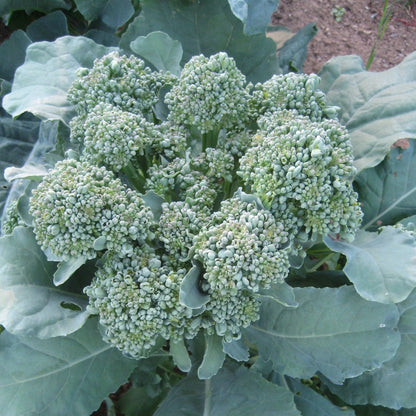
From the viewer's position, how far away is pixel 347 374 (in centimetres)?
132

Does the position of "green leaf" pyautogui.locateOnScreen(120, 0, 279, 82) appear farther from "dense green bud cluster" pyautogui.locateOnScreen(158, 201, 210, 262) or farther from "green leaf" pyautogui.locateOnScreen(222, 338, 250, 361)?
"green leaf" pyautogui.locateOnScreen(222, 338, 250, 361)

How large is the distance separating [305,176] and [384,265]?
0.32 m

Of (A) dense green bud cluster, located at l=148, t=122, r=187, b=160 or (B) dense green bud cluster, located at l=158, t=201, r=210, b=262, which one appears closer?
(B) dense green bud cluster, located at l=158, t=201, r=210, b=262

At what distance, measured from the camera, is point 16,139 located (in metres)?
2.02

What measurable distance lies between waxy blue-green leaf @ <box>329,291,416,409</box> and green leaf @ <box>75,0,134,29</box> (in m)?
1.64

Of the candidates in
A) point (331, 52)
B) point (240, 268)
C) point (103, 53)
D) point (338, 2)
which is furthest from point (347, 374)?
point (338, 2)

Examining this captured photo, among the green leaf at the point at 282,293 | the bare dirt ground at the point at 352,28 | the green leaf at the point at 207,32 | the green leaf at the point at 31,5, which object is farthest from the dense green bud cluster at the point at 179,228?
the bare dirt ground at the point at 352,28

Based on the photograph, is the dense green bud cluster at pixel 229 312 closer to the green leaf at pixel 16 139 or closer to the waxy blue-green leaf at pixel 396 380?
the waxy blue-green leaf at pixel 396 380

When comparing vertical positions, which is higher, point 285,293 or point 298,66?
point 298,66

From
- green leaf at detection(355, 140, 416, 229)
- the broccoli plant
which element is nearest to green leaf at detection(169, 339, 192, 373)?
the broccoli plant

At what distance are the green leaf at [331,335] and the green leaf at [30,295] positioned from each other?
0.60 m

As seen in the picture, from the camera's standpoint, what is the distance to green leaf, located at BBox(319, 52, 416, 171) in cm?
150

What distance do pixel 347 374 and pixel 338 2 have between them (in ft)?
7.98

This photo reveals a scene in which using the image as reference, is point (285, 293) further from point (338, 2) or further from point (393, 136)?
point (338, 2)
